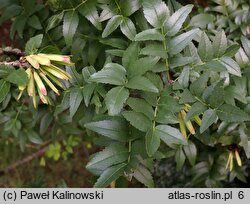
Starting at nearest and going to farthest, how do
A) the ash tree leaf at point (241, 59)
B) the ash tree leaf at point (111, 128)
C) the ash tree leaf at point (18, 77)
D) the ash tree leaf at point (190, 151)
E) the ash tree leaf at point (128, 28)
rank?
1. the ash tree leaf at point (18, 77)
2. the ash tree leaf at point (111, 128)
3. the ash tree leaf at point (128, 28)
4. the ash tree leaf at point (241, 59)
5. the ash tree leaf at point (190, 151)

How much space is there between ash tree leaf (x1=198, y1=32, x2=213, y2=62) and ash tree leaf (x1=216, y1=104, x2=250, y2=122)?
158 millimetres

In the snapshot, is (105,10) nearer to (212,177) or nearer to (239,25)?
(239,25)

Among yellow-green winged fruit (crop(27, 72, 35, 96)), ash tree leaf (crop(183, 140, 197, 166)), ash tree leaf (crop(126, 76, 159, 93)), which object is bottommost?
ash tree leaf (crop(183, 140, 197, 166))

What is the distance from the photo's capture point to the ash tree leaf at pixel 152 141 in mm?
991

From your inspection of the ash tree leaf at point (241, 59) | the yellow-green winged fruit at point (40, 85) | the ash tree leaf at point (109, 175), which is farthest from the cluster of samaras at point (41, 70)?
the ash tree leaf at point (241, 59)

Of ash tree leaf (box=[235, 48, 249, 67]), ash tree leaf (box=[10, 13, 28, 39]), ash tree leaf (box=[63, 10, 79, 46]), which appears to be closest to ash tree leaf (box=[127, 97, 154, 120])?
ash tree leaf (box=[63, 10, 79, 46])

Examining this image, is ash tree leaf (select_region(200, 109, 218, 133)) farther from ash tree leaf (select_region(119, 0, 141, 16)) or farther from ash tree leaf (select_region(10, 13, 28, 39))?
ash tree leaf (select_region(10, 13, 28, 39))

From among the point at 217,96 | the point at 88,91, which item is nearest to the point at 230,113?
the point at 217,96

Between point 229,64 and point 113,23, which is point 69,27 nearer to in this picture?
point 113,23

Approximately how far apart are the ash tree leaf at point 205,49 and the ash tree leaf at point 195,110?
147 mm

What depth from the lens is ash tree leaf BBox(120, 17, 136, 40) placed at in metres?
1.18

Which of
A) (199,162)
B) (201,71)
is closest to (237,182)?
(199,162)

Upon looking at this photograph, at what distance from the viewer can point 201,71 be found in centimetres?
125

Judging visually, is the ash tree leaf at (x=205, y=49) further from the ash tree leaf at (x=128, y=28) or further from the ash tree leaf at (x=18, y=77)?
the ash tree leaf at (x=18, y=77)
